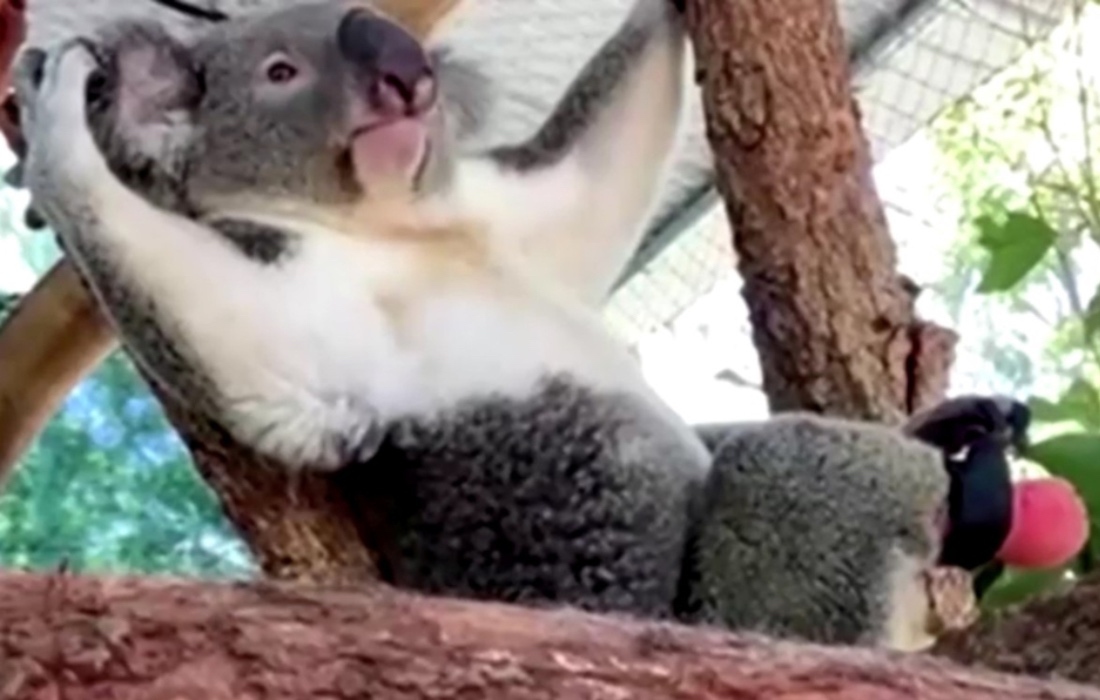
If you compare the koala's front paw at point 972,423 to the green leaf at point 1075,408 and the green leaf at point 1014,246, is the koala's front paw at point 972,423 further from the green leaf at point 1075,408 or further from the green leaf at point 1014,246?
the green leaf at point 1014,246

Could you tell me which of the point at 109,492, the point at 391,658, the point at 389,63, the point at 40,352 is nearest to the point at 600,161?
the point at 389,63

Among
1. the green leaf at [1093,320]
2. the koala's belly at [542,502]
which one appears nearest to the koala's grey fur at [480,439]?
the koala's belly at [542,502]

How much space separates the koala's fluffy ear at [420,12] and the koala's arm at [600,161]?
18 centimetres

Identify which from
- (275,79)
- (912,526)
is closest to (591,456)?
(912,526)

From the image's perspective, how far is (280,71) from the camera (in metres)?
1.30

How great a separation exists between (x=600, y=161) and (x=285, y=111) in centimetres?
27

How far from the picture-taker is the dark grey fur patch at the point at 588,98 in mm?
1466

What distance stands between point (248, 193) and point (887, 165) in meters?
1.55

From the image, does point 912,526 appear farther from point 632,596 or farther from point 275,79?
point 275,79

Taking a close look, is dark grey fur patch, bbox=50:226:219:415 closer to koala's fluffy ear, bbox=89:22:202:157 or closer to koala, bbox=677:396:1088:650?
koala's fluffy ear, bbox=89:22:202:157

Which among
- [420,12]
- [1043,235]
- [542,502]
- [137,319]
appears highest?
[420,12]

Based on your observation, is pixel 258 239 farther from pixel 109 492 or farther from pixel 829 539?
pixel 109 492

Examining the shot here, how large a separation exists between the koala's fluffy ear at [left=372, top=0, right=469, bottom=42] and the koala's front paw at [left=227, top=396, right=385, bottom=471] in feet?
1.61

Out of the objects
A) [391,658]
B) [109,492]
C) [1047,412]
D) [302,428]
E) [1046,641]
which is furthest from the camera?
[109,492]
